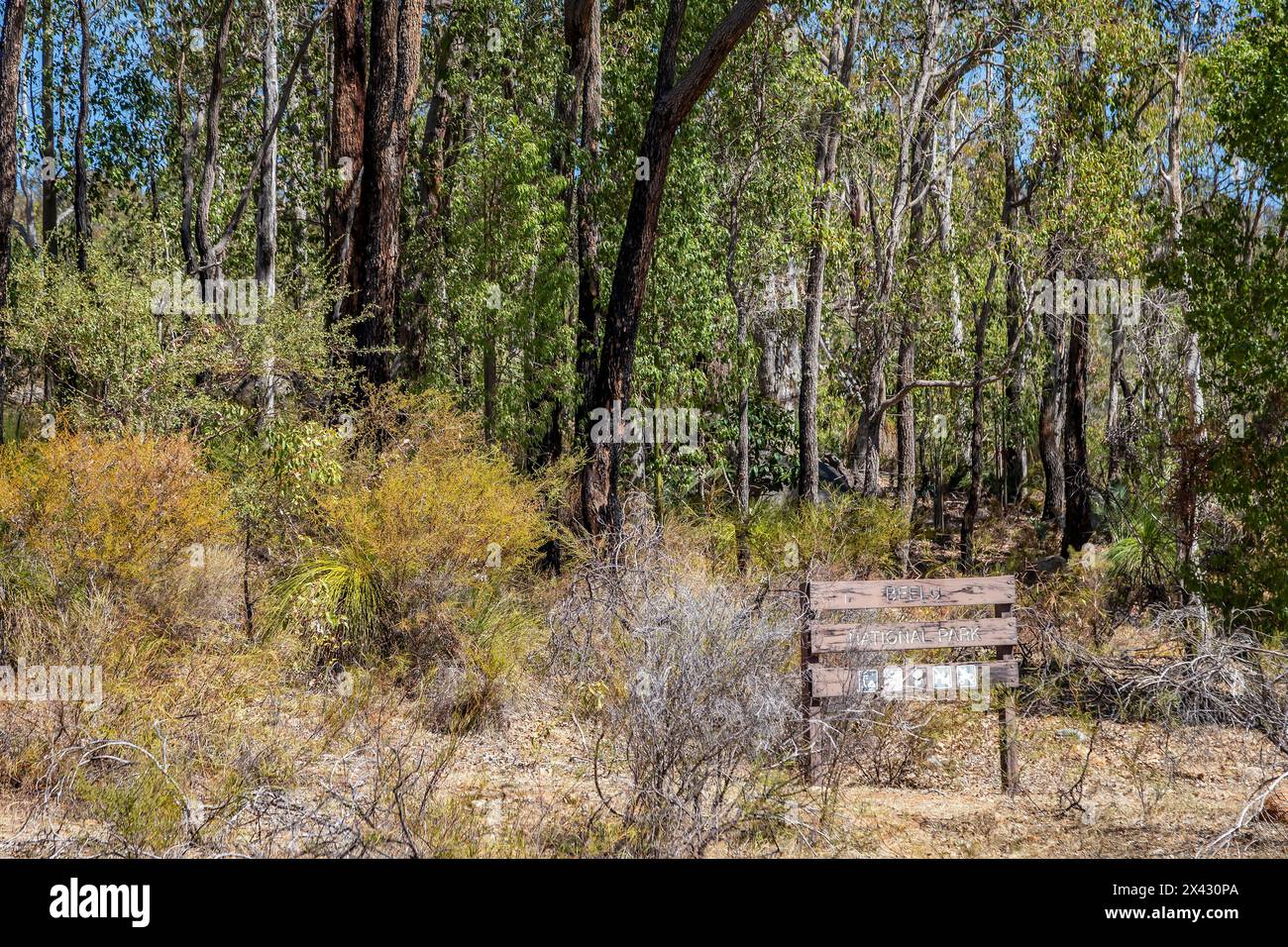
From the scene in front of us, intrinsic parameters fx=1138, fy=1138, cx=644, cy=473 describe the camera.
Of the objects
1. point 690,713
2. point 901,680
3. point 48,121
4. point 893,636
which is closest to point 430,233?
point 48,121

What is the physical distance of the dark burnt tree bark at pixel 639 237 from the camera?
1242 centimetres

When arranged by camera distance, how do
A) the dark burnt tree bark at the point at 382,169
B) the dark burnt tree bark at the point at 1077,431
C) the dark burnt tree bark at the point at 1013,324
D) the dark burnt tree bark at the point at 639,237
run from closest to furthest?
the dark burnt tree bark at the point at 639,237 → the dark burnt tree bark at the point at 382,169 → the dark burnt tree bark at the point at 1077,431 → the dark burnt tree bark at the point at 1013,324

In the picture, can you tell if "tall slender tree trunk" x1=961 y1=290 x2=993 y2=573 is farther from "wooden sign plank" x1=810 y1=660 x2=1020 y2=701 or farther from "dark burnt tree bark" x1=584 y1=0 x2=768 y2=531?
"wooden sign plank" x1=810 y1=660 x2=1020 y2=701

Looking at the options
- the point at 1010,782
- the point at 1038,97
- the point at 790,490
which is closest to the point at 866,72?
the point at 1038,97

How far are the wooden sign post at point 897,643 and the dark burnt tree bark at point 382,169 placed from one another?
701 centimetres

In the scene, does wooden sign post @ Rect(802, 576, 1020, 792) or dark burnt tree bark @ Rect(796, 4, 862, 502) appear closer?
wooden sign post @ Rect(802, 576, 1020, 792)

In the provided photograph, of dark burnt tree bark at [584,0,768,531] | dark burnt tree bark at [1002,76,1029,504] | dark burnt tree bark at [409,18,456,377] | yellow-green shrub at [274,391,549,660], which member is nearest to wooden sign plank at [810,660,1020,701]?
yellow-green shrub at [274,391,549,660]

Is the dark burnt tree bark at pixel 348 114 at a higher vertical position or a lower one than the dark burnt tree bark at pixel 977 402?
higher

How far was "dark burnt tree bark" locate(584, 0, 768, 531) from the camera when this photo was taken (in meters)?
12.4

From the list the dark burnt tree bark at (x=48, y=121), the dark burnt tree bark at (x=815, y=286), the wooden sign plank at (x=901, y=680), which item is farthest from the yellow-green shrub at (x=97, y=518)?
the dark burnt tree bark at (x=48, y=121)

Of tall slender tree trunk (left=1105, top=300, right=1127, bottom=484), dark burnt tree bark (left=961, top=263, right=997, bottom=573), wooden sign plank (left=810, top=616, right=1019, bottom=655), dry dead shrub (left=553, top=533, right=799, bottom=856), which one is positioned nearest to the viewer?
dry dead shrub (left=553, top=533, right=799, bottom=856)

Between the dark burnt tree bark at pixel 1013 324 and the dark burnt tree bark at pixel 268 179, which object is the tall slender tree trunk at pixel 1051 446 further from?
the dark burnt tree bark at pixel 268 179

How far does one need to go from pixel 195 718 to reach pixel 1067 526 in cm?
1521

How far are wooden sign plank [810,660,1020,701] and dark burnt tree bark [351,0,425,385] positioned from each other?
7208 millimetres
